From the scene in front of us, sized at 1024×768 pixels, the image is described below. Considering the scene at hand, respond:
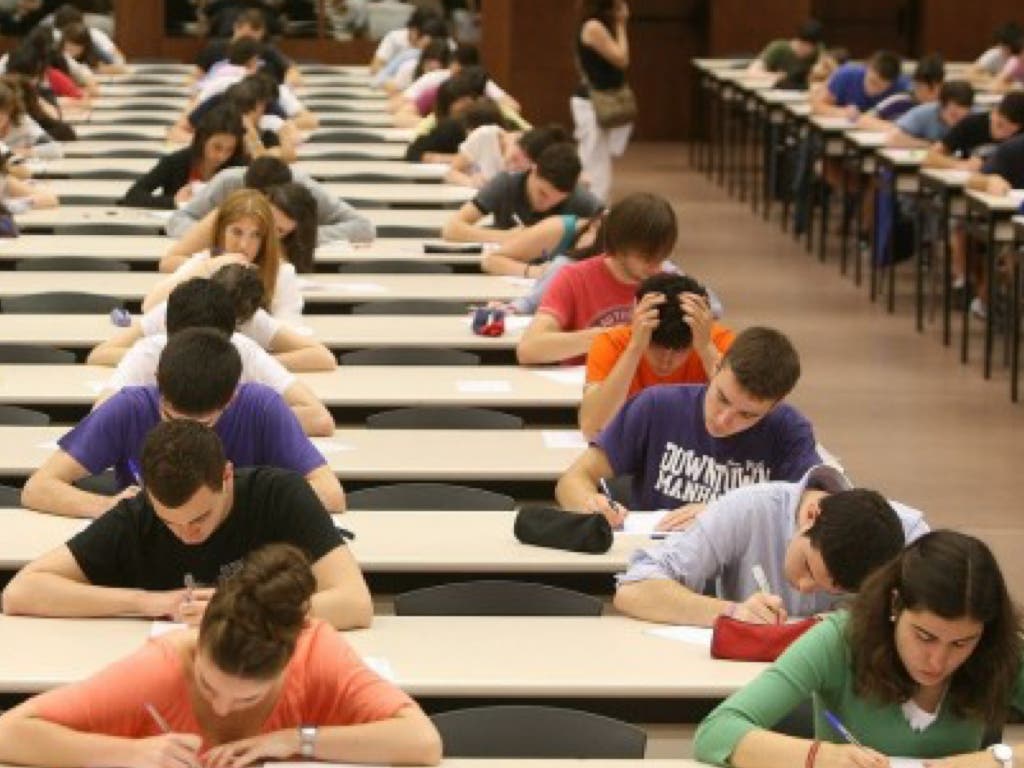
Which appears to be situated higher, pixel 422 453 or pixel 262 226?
pixel 262 226

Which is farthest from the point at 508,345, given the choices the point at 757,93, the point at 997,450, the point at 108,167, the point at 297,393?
the point at 757,93

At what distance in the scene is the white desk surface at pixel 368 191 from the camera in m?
12.4

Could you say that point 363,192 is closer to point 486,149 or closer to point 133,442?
point 486,149

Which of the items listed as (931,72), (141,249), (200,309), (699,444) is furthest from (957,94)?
(200,309)

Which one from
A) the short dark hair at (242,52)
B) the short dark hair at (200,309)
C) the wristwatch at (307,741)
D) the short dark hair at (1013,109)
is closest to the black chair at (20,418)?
the short dark hair at (200,309)

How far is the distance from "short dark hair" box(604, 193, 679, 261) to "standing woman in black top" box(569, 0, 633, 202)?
25.7 ft

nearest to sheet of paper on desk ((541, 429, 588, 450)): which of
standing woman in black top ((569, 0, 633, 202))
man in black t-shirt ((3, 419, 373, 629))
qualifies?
man in black t-shirt ((3, 419, 373, 629))

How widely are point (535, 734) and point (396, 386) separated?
320 cm

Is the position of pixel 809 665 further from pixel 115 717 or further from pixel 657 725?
pixel 115 717

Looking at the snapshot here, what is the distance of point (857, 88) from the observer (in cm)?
1719

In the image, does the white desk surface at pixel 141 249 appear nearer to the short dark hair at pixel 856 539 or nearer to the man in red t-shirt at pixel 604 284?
the man in red t-shirt at pixel 604 284

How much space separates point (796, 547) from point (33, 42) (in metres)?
12.3

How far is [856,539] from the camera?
186 inches

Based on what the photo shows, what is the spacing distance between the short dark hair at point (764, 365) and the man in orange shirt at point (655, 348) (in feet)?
2.57
